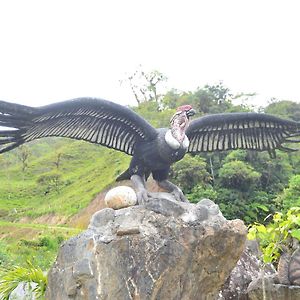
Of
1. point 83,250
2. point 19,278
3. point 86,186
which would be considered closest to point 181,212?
point 83,250

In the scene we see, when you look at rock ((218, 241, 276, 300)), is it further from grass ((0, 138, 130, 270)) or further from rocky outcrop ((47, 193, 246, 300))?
grass ((0, 138, 130, 270))

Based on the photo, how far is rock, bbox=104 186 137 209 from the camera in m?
4.80

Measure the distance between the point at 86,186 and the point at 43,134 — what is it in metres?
24.1

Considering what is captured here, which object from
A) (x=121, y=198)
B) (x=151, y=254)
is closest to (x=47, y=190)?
(x=121, y=198)

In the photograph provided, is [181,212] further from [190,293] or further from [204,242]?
[190,293]

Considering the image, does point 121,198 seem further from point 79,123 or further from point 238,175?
point 238,175

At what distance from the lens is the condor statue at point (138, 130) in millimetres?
4715

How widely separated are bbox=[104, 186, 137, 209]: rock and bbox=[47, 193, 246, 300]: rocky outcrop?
140 mm

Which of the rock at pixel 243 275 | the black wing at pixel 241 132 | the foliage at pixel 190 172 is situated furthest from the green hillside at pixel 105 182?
the black wing at pixel 241 132

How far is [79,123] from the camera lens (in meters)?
4.99

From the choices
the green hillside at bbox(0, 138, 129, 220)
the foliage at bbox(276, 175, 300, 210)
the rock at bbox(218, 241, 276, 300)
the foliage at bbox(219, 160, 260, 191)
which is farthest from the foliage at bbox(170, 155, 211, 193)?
the rock at bbox(218, 241, 276, 300)

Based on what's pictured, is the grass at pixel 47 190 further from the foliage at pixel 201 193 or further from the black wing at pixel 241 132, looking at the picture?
the black wing at pixel 241 132

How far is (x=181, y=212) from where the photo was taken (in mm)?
4699

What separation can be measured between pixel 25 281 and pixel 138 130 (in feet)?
7.59
